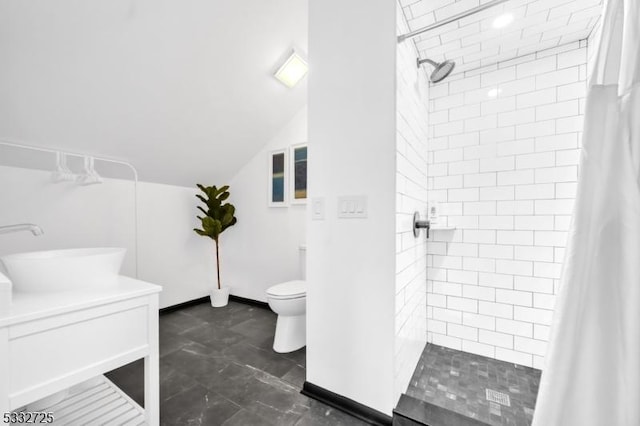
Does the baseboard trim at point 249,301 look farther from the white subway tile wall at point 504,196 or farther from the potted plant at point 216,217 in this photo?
the white subway tile wall at point 504,196

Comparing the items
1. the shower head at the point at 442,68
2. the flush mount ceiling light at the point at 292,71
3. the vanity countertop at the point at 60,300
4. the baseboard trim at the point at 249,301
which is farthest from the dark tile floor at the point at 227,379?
the flush mount ceiling light at the point at 292,71

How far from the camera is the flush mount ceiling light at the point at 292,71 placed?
228 centimetres

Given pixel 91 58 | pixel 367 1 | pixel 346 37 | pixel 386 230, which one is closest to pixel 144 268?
pixel 91 58

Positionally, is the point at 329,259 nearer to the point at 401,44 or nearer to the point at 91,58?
the point at 401,44

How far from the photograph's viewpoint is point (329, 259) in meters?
A: 1.44

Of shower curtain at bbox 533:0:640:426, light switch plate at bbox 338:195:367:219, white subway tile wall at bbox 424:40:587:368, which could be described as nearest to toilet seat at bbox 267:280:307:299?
light switch plate at bbox 338:195:367:219

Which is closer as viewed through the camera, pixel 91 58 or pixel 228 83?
pixel 91 58

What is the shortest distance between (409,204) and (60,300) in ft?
5.35

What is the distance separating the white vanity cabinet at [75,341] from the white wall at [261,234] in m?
1.55

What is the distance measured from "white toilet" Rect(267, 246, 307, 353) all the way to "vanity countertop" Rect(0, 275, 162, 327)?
0.92 meters

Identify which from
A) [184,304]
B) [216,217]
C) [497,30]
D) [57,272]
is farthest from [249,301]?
[497,30]

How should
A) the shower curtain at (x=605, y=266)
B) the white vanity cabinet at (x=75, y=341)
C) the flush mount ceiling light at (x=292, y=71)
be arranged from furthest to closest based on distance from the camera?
1. the flush mount ceiling light at (x=292, y=71)
2. the white vanity cabinet at (x=75, y=341)
3. the shower curtain at (x=605, y=266)

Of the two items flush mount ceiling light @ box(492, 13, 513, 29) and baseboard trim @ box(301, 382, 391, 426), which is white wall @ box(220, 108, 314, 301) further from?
flush mount ceiling light @ box(492, 13, 513, 29)

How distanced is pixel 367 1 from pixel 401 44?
27 centimetres
